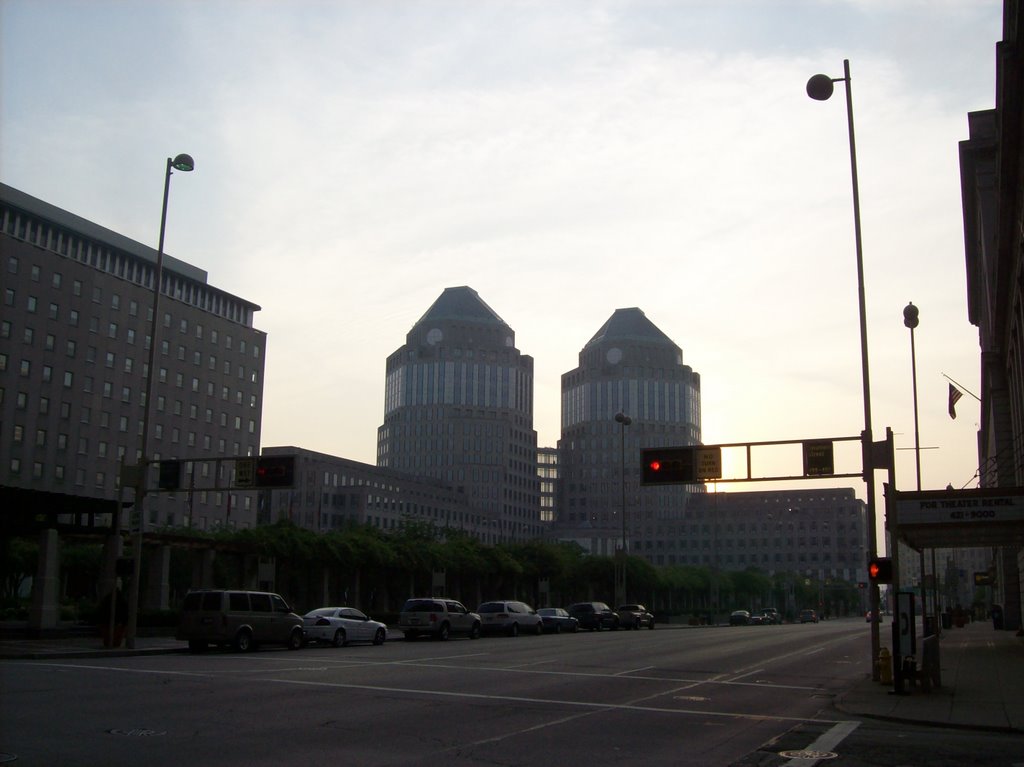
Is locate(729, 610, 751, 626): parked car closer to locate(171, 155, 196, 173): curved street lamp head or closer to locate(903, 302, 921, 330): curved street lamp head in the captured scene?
locate(903, 302, 921, 330): curved street lamp head

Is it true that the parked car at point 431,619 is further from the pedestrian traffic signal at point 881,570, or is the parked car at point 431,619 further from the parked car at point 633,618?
the pedestrian traffic signal at point 881,570

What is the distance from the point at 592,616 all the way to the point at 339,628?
1100 inches

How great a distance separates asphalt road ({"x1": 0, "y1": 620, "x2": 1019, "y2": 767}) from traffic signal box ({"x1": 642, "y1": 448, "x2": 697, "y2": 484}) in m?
6.14

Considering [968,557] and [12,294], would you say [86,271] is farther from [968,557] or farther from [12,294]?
[968,557]

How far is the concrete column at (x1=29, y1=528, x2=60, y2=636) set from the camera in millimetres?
34375

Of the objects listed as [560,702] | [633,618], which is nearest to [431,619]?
[560,702]

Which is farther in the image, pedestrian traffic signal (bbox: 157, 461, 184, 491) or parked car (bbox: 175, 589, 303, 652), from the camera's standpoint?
pedestrian traffic signal (bbox: 157, 461, 184, 491)

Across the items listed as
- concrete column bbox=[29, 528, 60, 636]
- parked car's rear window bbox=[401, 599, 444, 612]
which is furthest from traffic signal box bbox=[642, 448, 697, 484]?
concrete column bbox=[29, 528, 60, 636]

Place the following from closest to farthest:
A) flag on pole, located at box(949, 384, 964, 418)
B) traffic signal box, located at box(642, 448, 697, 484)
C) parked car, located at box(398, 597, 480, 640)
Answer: traffic signal box, located at box(642, 448, 697, 484)
parked car, located at box(398, 597, 480, 640)
flag on pole, located at box(949, 384, 964, 418)

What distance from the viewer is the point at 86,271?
120 metres

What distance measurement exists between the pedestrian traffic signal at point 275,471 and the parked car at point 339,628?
5.52 m

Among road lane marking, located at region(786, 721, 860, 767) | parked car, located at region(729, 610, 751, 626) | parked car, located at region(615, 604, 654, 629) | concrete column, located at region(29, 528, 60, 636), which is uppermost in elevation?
concrete column, located at region(29, 528, 60, 636)

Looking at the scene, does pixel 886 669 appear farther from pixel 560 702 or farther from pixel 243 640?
pixel 243 640

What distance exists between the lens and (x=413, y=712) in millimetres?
15836
